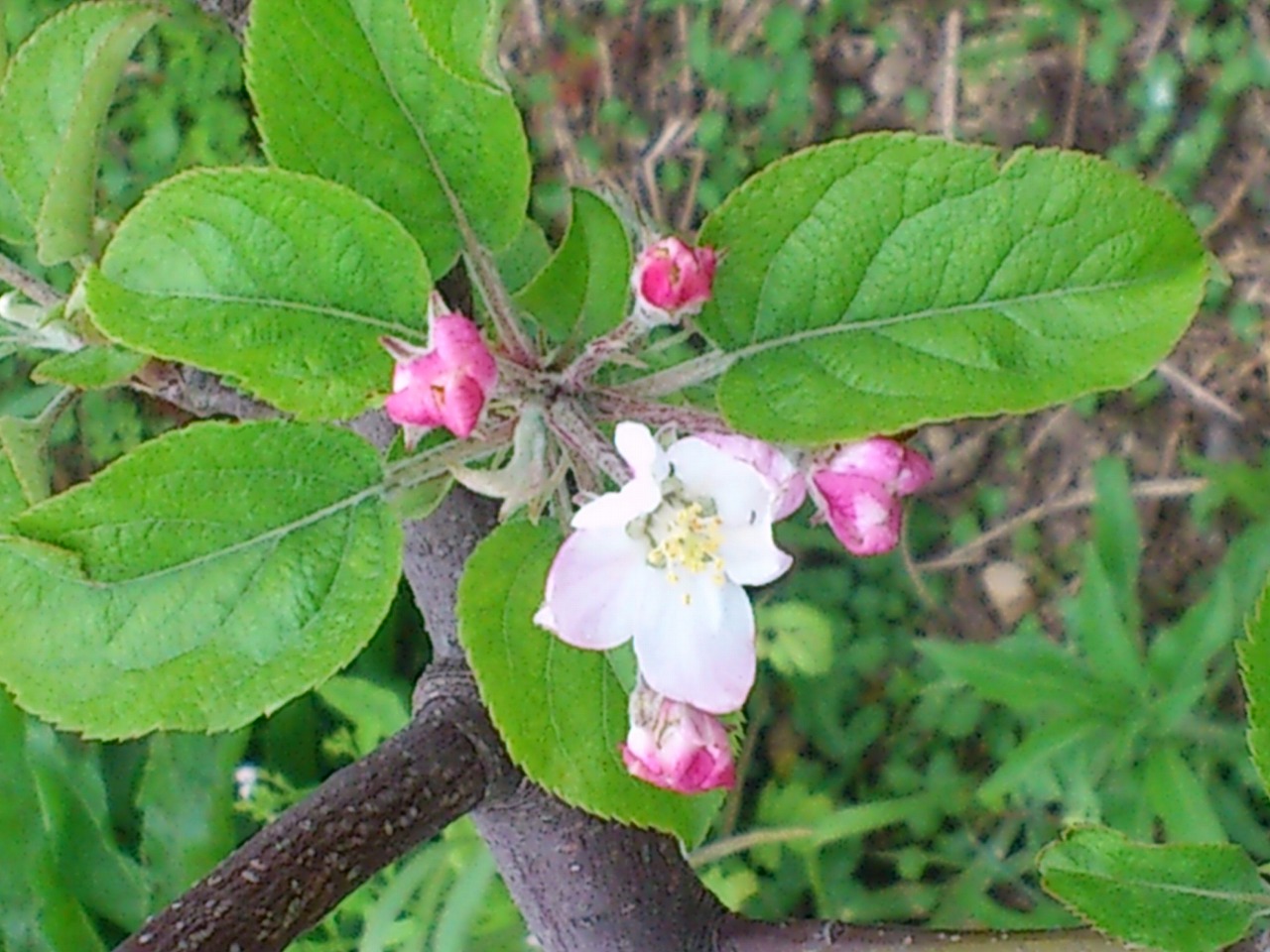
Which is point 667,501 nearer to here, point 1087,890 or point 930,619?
point 1087,890

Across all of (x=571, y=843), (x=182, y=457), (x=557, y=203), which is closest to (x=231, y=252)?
(x=182, y=457)

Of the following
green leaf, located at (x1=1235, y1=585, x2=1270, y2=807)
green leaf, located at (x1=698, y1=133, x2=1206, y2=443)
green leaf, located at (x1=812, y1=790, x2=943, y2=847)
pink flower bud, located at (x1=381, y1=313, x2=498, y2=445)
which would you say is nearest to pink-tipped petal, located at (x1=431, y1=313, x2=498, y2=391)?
pink flower bud, located at (x1=381, y1=313, x2=498, y2=445)

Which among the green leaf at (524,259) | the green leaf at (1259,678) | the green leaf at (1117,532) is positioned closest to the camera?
the green leaf at (1259,678)

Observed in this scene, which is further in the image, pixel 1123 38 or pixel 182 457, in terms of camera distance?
pixel 1123 38

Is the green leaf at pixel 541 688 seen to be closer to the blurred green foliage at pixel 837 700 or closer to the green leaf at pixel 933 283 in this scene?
the green leaf at pixel 933 283

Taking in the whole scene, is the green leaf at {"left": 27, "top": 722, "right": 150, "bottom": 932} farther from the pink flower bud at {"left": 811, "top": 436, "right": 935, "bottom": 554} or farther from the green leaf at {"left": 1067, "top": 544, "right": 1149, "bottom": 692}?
the pink flower bud at {"left": 811, "top": 436, "right": 935, "bottom": 554}

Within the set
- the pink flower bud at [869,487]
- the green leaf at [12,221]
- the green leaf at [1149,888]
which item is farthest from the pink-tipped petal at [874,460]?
the green leaf at [12,221]
